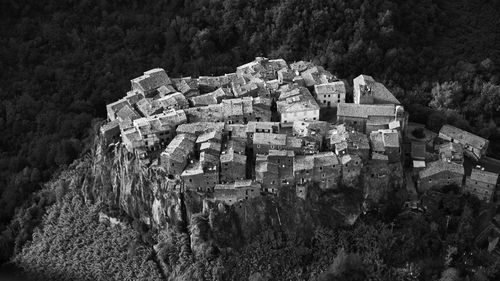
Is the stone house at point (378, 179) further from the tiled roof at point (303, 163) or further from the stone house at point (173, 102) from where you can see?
the stone house at point (173, 102)

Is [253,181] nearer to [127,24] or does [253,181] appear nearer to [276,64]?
[276,64]

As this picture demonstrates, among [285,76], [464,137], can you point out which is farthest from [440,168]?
[285,76]

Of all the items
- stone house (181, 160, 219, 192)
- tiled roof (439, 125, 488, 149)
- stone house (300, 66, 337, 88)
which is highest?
stone house (300, 66, 337, 88)

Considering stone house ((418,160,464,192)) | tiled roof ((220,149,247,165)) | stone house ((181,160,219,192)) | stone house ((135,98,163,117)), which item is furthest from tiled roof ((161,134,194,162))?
stone house ((418,160,464,192))

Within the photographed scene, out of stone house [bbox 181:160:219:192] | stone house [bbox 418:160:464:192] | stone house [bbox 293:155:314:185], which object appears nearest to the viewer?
stone house [bbox 293:155:314:185]

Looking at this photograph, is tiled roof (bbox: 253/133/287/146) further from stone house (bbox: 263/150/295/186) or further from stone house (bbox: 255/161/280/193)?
stone house (bbox: 255/161/280/193)
